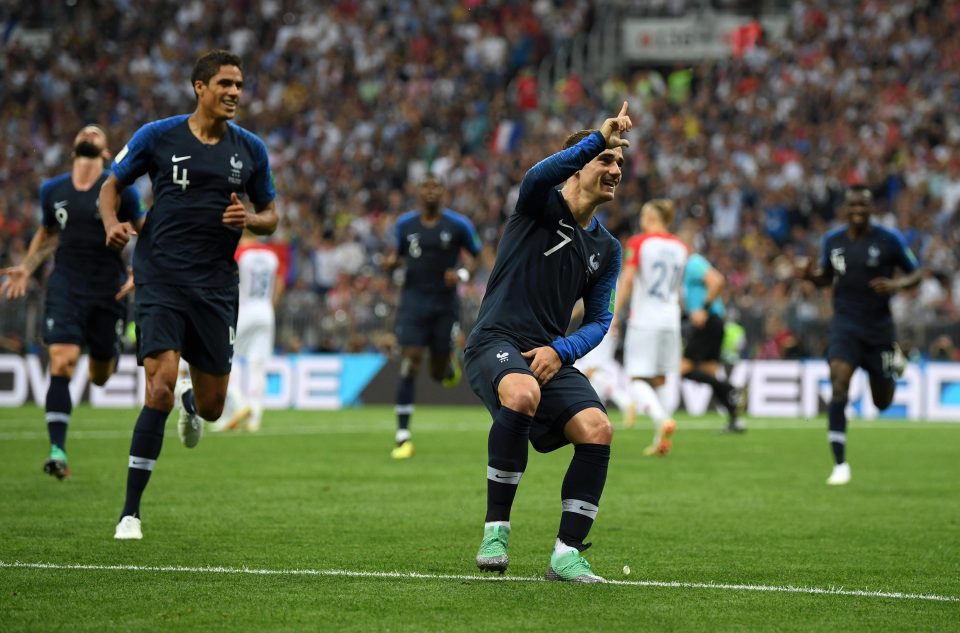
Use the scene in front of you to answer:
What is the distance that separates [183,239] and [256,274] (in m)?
11.1

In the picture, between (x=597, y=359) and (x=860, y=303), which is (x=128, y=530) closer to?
(x=860, y=303)

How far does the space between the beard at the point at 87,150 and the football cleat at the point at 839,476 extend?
6.87 meters

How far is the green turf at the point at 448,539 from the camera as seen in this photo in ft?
21.0

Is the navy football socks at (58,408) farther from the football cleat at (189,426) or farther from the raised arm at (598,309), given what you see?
the raised arm at (598,309)

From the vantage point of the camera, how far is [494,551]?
7.34 meters

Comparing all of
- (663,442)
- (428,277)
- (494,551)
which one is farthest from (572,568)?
(428,277)

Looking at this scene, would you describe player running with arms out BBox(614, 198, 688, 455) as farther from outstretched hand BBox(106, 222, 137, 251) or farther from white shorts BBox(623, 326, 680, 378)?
outstretched hand BBox(106, 222, 137, 251)

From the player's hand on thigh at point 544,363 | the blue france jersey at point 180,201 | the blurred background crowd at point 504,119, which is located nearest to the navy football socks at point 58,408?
the blue france jersey at point 180,201

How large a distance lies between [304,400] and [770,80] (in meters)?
13.7

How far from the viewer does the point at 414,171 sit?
34281mm

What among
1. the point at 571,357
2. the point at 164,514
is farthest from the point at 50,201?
the point at 571,357

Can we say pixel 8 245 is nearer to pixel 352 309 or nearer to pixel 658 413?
pixel 352 309

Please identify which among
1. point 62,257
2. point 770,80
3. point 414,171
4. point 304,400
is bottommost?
point 304,400

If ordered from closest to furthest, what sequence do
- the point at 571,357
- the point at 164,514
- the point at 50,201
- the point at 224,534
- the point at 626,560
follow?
1. the point at 571,357
2. the point at 626,560
3. the point at 224,534
4. the point at 164,514
5. the point at 50,201
